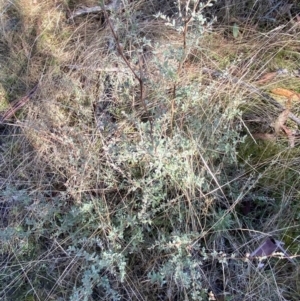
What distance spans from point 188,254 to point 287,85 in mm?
860

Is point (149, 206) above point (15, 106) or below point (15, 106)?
below

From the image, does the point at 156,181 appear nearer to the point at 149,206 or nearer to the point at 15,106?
the point at 149,206

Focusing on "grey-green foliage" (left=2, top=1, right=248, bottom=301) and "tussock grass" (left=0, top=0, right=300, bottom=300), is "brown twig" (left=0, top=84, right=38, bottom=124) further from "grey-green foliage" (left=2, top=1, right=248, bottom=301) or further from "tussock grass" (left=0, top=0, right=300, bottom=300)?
"grey-green foliage" (left=2, top=1, right=248, bottom=301)

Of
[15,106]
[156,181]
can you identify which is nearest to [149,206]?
[156,181]

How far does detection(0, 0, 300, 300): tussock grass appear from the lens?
1500mm

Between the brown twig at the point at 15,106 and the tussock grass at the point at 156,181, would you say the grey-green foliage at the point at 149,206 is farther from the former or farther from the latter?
the brown twig at the point at 15,106

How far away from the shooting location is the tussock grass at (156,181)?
1500 millimetres

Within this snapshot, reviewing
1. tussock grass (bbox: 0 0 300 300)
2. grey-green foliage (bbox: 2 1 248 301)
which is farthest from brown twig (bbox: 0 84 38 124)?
grey-green foliage (bbox: 2 1 248 301)

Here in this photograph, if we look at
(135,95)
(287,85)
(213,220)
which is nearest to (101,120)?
(135,95)

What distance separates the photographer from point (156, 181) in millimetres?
Result: 1625

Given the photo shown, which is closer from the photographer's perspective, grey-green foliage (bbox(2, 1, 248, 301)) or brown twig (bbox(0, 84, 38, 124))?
grey-green foliage (bbox(2, 1, 248, 301))

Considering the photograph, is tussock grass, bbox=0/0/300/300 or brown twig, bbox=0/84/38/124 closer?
tussock grass, bbox=0/0/300/300

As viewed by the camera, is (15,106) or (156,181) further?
(15,106)

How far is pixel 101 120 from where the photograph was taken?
186 cm
